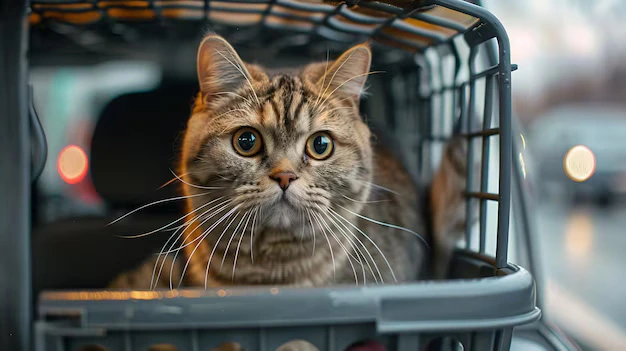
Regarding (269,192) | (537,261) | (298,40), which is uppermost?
(298,40)

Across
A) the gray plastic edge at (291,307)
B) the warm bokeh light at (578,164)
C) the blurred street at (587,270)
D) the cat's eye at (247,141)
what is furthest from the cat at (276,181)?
the blurred street at (587,270)

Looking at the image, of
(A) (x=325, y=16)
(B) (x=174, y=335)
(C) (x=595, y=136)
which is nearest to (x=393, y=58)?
(A) (x=325, y=16)

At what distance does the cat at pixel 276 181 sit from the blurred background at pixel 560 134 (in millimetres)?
217

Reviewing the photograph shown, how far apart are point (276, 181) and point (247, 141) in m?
0.07

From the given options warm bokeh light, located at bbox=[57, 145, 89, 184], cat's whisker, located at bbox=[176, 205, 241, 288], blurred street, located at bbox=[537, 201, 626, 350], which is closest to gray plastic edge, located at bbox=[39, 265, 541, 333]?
cat's whisker, located at bbox=[176, 205, 241, 288]

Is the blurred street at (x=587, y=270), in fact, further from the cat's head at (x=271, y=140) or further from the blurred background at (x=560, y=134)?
the cat's head at (x=271, y=140)

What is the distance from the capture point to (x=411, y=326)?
0.51 m

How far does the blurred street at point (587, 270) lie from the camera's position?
7.03 feet

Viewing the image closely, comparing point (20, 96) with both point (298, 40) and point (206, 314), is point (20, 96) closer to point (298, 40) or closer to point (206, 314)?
point (206, 314)

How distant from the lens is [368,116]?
2.75 feet

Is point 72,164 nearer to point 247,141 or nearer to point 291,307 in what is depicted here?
point 247,141

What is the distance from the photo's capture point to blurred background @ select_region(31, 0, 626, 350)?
2.96 ft

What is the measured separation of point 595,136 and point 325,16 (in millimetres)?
5515

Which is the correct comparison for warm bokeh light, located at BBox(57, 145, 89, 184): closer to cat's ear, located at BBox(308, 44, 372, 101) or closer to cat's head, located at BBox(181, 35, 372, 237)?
cat's head, located at BBox(181, 35, 372, 237)
